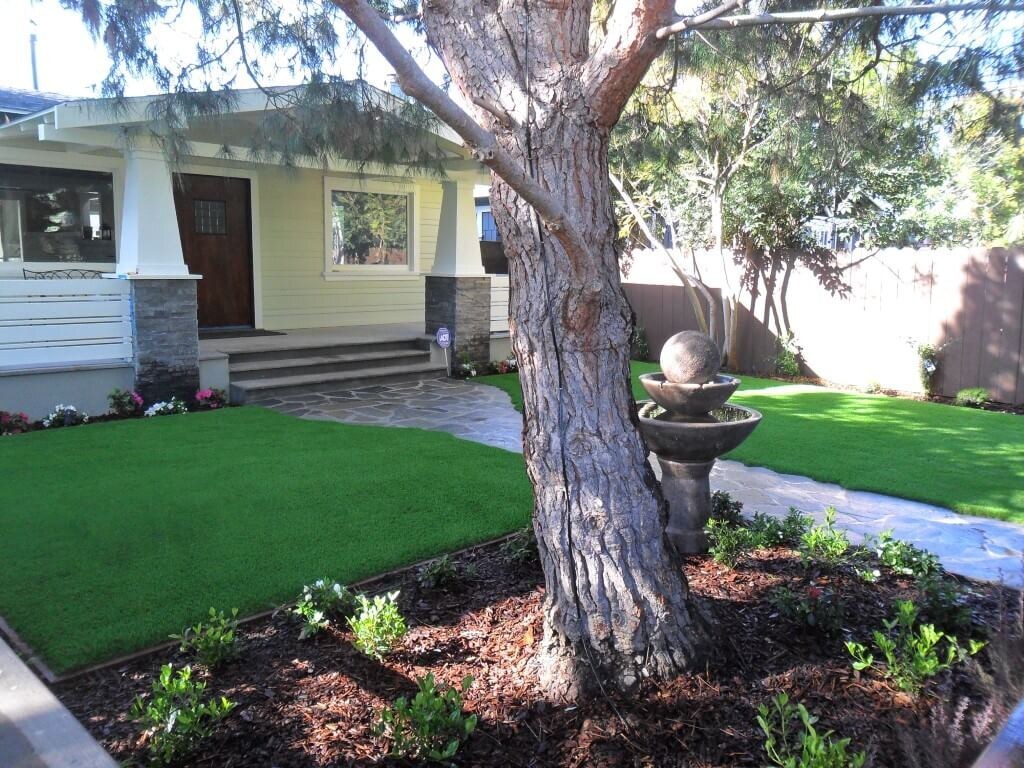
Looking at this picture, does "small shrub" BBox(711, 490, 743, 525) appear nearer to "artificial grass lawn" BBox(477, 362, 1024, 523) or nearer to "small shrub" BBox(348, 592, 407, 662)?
"artificial grass lawn" BBox(477, 362, 1024, 523)

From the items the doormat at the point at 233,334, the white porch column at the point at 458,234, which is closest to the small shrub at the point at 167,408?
the doormat at the point at 233,334

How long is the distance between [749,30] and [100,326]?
698 cm

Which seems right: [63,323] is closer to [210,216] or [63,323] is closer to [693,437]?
[210,216]

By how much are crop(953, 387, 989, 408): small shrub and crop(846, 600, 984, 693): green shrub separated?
23.9 ft

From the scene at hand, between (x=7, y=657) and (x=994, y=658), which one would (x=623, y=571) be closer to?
(x=994, y=658)

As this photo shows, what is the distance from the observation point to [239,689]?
303cm

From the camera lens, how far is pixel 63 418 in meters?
8.03

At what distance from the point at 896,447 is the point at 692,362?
3825 mm

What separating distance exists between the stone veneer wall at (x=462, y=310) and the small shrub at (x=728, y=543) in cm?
733

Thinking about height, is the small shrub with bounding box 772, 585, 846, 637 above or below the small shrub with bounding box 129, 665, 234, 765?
above

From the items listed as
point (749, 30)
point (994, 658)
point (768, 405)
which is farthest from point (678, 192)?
point (994, 658)

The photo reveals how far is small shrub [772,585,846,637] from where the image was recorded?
325cm

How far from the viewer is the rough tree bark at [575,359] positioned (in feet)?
9.32

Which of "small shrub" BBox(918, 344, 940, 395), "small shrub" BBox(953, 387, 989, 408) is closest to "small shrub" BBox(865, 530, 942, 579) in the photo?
"small shrub" BBox(953, 387, 989, 408)
